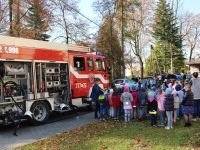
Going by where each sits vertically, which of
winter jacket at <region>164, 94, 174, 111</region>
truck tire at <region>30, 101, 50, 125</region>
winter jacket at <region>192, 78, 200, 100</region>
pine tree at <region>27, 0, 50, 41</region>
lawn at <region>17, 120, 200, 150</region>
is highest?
pine tree at <region>27, 0, 50, 41</region>

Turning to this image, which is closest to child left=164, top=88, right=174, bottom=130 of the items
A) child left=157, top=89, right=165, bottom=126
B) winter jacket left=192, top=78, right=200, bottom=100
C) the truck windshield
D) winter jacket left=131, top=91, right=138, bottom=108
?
child left=157, top=89, right=165, bottom=126

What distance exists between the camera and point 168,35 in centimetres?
6125

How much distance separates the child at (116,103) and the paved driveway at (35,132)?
1172 mm

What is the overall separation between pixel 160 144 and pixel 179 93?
4937mm

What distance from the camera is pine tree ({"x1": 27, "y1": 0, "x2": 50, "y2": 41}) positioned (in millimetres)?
39000

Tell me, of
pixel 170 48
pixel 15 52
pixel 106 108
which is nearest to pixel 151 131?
pixel 106 108

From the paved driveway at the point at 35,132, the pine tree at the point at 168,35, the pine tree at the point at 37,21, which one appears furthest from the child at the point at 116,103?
the pine tree at the point at 168,35

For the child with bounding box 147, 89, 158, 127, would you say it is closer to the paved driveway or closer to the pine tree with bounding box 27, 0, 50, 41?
the paved driveway

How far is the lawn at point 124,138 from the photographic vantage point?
9.55 meters

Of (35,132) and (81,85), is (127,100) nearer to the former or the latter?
(35,132)

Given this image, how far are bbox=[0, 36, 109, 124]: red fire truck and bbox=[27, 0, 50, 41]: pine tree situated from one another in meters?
22.0

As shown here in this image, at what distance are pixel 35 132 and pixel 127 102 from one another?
3751 mm

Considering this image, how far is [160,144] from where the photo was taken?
9586mm

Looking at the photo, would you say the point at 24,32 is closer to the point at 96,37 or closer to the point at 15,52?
A: the point at 96,37
